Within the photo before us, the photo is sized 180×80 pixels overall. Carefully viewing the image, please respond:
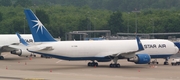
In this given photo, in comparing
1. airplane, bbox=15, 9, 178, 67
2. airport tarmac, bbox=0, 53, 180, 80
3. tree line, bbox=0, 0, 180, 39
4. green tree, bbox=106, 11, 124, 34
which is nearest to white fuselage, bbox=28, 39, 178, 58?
airplane, bbox=15, 9, 178, 67

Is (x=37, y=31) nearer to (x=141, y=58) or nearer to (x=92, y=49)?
(x=92, y=49)

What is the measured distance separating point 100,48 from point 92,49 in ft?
3.28

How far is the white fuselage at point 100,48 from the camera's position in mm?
54438

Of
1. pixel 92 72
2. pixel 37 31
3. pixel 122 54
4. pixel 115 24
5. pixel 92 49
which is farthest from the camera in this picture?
pixel 115 24

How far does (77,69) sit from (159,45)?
1056cm

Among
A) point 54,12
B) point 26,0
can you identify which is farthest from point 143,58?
point 26,0

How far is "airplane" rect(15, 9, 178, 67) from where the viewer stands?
2133 inches

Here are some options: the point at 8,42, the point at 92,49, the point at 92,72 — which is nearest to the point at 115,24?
the point at 8,42

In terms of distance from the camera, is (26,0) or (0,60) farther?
(26,0)

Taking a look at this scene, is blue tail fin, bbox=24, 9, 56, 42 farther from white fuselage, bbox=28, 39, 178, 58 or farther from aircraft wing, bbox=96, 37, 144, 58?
aircraft wing, bbox=96, 37, 144, 58

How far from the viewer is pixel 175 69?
54.6m

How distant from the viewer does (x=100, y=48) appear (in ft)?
186

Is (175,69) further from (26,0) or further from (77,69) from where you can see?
(26,0)

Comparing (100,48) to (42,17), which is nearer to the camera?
(100,48)
